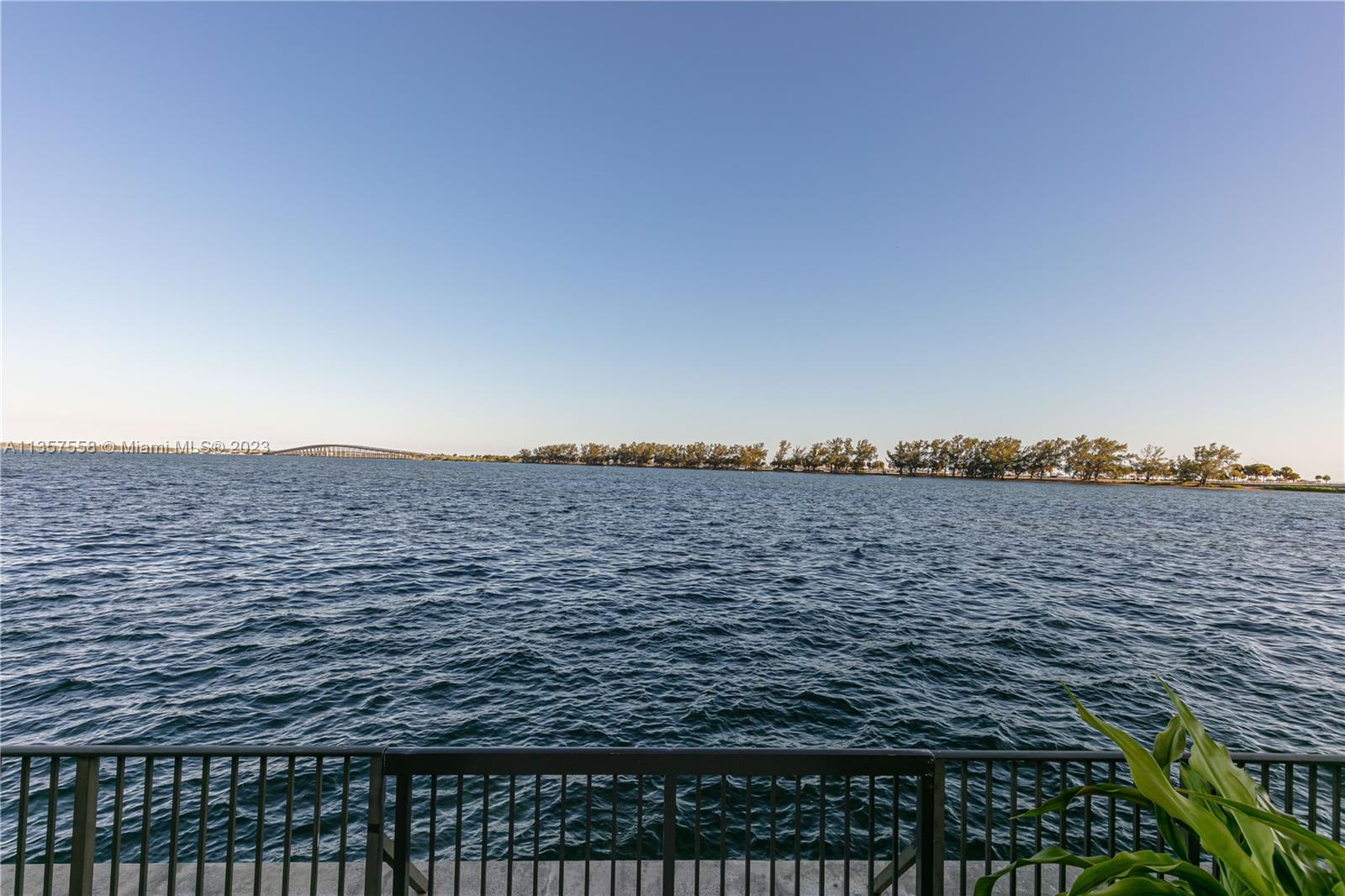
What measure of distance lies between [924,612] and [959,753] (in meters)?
15.8

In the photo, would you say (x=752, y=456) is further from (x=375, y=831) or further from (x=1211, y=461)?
(x=375, y=831)

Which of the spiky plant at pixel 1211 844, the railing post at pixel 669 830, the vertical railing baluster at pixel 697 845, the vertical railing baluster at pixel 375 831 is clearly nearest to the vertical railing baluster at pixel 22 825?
the vertical railing baluster at pixel 375 831

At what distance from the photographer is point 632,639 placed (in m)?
14.1

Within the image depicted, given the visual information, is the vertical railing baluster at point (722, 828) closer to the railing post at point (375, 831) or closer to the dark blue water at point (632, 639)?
the railing post at point (375, 831)

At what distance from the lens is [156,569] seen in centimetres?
1989

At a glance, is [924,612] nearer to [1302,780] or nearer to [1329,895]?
[1302,780]

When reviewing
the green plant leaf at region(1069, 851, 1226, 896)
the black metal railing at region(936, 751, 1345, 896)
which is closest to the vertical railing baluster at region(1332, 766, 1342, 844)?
the black metal railing at region(936, 751, 1345, 896)

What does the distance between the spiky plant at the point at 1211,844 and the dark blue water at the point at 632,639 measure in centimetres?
785

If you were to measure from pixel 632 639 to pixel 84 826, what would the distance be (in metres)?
11.6

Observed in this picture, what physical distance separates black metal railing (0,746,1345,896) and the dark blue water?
1651 mm

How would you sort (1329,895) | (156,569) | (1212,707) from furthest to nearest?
(156,569) < (1212,707) < (1329,895)

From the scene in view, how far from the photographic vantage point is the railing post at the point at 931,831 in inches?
121

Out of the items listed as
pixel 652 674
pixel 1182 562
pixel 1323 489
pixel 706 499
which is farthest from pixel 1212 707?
pixel 1323 489

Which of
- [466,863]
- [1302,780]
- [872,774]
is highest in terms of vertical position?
[872,774]
